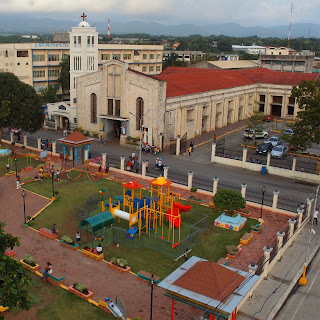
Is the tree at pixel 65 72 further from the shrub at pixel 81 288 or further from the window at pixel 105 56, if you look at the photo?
the shrub at pixel 81 288

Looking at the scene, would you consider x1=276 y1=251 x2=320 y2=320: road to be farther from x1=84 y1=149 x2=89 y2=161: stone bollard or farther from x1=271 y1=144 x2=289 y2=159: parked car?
x1=84 y1=149 x2=89 y2=161: stone bollard

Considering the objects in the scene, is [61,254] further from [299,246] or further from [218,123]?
[218,123]

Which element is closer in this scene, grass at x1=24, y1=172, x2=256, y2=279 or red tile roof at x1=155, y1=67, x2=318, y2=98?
grass at x1=24, y1=172, x2=256, y2=279

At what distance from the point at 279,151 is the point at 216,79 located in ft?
77.8

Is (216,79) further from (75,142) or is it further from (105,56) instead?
(105,56)

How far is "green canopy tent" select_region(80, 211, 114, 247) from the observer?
27.5 metres

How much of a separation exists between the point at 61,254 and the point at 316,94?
2876cm

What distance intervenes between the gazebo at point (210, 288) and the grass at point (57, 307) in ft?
13.5

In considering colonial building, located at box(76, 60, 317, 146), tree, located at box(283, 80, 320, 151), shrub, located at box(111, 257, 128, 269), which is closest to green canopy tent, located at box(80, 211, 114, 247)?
shrub, located at box(111, 257, 128, 269)

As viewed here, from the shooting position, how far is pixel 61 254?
2612cm

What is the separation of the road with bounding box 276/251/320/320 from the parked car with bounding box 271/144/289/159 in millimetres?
24425

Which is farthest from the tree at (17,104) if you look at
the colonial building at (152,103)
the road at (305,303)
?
the road at (305,303)

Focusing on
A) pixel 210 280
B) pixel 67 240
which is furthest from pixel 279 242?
pixel 67 240

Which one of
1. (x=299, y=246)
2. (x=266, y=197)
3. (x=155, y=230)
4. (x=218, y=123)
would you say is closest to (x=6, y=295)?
(x=155, y=230)
